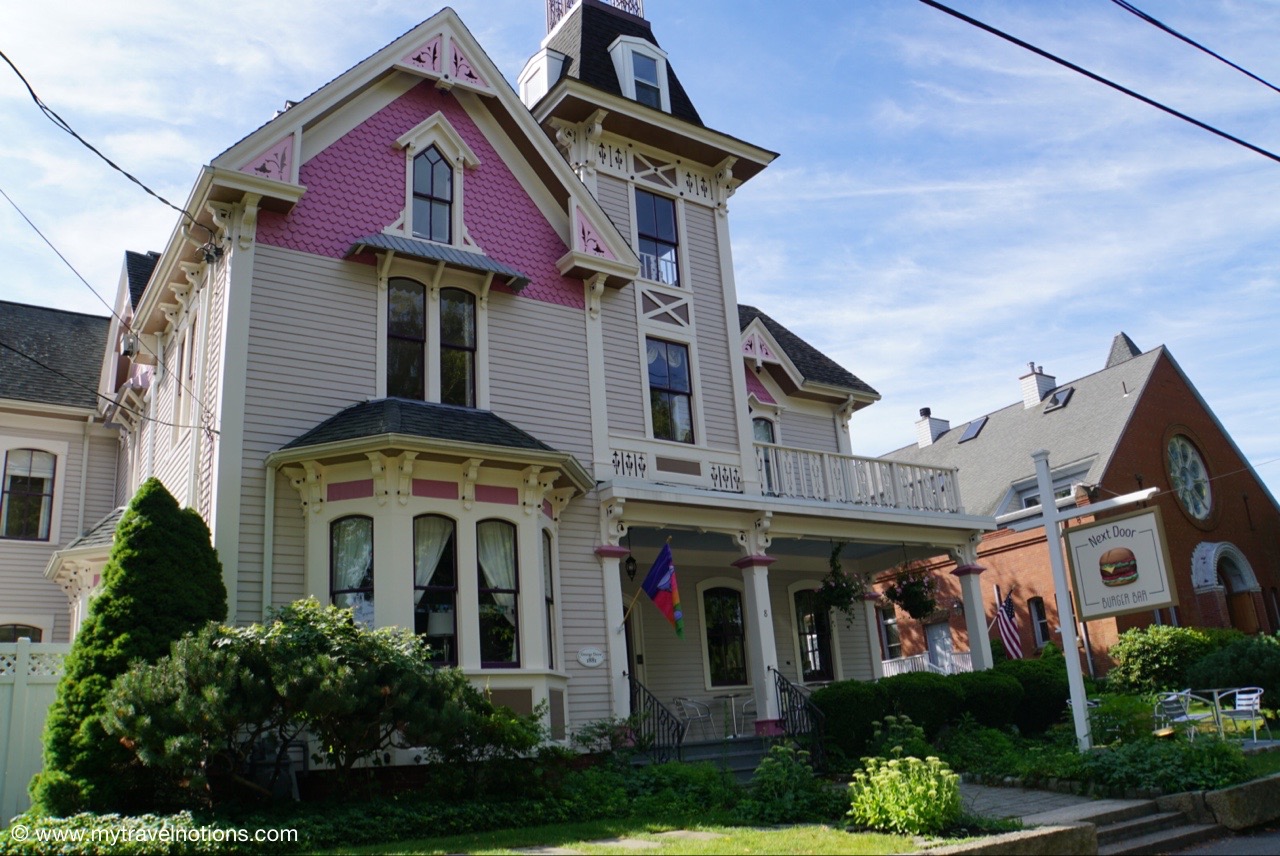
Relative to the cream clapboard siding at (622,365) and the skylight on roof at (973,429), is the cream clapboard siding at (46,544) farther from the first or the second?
the skylight on roof at (973,429)

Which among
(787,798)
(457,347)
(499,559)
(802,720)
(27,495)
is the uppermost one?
(457,347)

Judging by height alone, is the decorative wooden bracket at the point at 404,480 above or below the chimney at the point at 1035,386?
below

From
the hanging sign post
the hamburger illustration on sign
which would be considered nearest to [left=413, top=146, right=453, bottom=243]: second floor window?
the hanging sign post

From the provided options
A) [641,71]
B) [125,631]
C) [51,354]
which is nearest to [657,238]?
[641,71]

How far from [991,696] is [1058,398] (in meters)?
21.6

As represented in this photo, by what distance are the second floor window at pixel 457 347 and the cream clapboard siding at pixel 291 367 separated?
107 cm

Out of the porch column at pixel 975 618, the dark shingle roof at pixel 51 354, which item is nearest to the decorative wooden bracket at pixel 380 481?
the dark shingle roof at pixel 51 354

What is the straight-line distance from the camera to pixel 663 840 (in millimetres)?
9703

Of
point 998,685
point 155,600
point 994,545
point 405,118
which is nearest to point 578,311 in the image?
point 405,118

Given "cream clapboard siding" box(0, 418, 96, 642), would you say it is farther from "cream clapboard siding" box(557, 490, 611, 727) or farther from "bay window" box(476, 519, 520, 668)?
"cream clapboard siding" box(557, 490, 611, 727)

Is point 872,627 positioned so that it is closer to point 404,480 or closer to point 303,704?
point 404,480

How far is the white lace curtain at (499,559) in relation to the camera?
45.7 ft

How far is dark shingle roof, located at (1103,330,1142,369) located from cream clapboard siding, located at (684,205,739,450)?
2675cm

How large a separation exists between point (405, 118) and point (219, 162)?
3.29 meters
